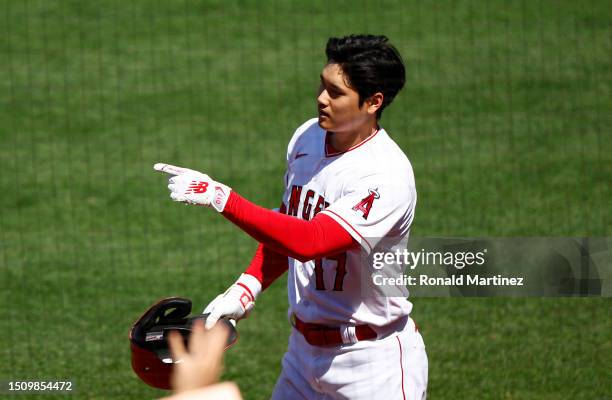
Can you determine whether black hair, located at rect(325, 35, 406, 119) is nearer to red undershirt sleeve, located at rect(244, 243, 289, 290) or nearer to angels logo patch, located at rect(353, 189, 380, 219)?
angels logo patch, located at rect(353, 189, 380, 219)

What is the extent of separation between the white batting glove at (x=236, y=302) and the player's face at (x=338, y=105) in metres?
0.76

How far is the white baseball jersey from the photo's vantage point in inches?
152

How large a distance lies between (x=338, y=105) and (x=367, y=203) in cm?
44

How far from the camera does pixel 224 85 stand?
11242 mm

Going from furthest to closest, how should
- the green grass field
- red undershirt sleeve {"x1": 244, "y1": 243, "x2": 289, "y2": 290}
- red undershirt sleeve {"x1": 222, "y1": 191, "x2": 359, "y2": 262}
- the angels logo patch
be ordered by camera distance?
the green grass field
red undershirt sleeve {"x1": 244, "y1": 243, "x2": 289, "y2": 290}
the angels logo patch
red undershirt sleeve {"x1": 222, "y1": 191, "x2": 359, "y2": 262}

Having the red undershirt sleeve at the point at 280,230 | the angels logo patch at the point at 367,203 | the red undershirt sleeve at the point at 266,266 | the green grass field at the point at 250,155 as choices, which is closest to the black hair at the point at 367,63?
the angels logo patch at the point at 367,203

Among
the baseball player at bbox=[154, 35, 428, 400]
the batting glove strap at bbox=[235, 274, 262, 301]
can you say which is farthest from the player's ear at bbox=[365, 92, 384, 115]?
the batting glove strap at bbox=[235, 274, 262, 301]

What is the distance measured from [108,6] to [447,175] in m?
5.22

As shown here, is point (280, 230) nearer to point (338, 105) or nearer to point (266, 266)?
point (338, 105)

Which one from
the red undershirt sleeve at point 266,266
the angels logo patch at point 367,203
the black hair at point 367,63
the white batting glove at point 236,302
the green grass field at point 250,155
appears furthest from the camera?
the green grass field at point 250,155

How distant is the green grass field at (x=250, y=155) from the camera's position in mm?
6902

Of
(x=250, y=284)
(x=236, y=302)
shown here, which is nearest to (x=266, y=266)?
(x=250, y=284)

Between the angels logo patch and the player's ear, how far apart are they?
15.0 inches

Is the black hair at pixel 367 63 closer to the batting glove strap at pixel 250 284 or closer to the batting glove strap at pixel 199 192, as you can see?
the batting glove strap at pixel 199 192
